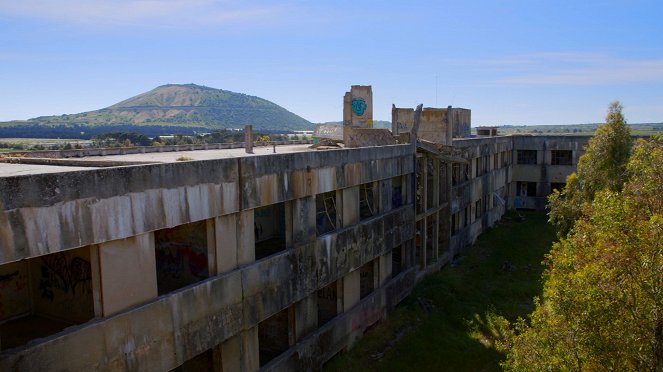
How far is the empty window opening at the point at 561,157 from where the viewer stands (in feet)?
145

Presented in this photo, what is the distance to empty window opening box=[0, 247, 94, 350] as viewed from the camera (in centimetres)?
1174

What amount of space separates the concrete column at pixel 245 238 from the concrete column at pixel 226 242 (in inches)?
4.8

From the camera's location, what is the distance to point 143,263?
Result: 11094mm

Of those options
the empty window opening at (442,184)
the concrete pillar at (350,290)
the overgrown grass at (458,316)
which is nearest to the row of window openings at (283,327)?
the concrete pillar at (350,290)

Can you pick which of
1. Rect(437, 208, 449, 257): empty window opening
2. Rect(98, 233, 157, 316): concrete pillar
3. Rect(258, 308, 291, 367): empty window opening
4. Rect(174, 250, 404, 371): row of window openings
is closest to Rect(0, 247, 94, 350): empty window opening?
Rect(98, 233, 157, 316): concrete pillar

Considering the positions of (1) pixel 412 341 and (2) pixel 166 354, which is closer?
(2) pixel 166 354

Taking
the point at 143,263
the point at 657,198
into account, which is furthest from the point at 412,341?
the point at 143,263

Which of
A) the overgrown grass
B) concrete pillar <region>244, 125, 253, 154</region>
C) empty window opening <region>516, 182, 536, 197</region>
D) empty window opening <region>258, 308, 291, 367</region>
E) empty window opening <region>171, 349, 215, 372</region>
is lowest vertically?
the overgrown grass

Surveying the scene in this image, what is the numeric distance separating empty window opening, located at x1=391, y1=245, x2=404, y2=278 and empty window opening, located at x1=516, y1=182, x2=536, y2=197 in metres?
25.0

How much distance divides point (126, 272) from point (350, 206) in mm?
9555

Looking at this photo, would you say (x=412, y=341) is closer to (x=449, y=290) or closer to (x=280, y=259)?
(x=449, y=290)

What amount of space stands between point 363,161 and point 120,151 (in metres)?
9.95

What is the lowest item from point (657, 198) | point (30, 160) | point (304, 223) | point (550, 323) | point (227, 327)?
point (227, 327)

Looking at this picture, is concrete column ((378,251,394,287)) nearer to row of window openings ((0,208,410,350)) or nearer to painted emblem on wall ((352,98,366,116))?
row of window openings ((0,208,410,350))
